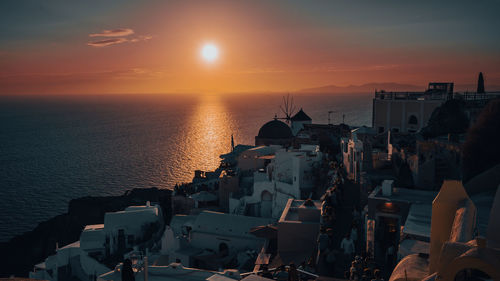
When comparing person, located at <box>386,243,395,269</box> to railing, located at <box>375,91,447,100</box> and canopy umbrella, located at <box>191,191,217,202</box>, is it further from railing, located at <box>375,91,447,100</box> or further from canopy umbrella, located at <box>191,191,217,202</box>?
railing, located at <box>375,91,447,100</box>

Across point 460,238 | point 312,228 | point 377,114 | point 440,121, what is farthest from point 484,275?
point 377,114

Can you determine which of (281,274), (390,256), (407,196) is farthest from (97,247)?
(390,256)

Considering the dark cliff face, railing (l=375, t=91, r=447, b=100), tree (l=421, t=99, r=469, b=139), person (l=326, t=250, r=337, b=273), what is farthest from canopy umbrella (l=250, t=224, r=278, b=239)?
railing (l=375, t=91, r=447, b=100)

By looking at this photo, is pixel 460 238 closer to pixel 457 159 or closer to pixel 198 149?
pixel 457 159

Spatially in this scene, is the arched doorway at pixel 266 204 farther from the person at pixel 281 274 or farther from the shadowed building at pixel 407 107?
the person at pixel 281 274

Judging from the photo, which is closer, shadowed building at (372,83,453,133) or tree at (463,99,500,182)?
tree at (463,99,500,182)

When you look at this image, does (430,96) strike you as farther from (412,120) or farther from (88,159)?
(88,159)
